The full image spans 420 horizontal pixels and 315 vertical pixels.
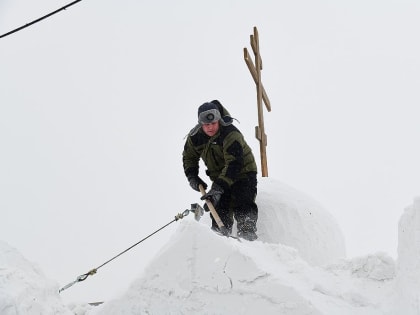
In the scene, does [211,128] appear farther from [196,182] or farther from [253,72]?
[253,72]

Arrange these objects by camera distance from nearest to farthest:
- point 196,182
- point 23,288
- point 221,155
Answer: point 23,288 → point 221,155 → point 196,182

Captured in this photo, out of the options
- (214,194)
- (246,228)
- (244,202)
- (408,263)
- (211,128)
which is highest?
(211,128)

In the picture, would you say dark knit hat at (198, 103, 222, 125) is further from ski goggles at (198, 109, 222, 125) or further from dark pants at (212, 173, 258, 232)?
dark pants at (212, 173, 258, 232)

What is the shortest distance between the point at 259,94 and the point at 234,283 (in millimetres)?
4153

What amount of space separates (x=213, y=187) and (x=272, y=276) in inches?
64.6

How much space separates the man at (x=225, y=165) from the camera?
4.61 m

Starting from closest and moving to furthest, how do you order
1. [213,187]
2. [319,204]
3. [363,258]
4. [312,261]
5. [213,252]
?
1. [213,252]
2. [363,258]
3. [213,187]
4. [312,261]
5. [319,204]

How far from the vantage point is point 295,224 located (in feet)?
17.5

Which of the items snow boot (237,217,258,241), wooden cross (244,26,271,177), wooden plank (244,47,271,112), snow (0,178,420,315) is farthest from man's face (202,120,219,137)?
wooden plank (244,47,271,112)

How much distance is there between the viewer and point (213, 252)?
315 cm

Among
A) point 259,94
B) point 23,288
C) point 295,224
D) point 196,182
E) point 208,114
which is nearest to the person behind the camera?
point 23,288

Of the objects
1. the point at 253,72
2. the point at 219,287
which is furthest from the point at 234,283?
the point at 253,72

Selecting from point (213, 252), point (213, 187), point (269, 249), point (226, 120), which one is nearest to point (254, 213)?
point (213, 187)

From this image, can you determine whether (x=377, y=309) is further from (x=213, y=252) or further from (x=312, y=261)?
(x=312, y=261)
